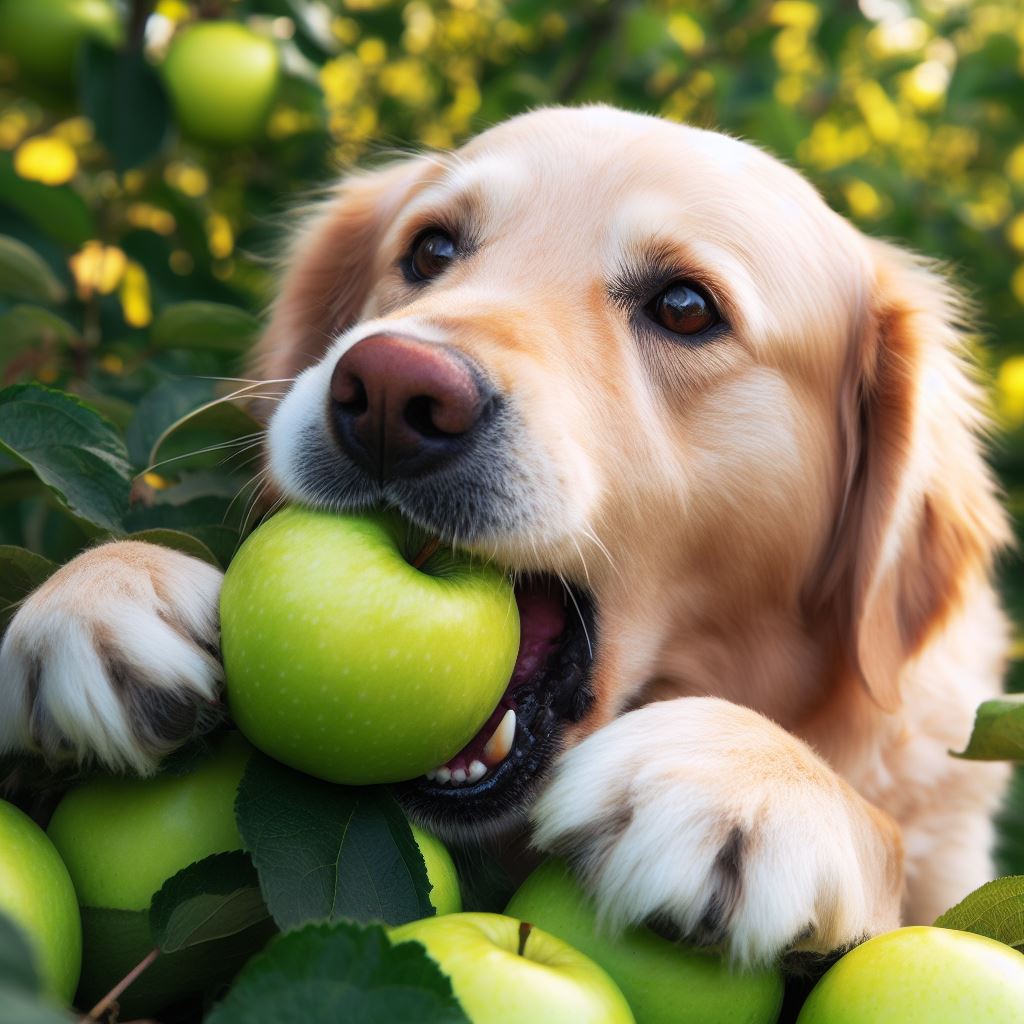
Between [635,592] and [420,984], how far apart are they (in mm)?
1031

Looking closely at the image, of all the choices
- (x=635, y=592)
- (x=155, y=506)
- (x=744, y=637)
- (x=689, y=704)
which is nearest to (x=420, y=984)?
(x=689, y=704)

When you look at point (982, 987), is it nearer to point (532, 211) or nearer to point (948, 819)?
point (948, 819)

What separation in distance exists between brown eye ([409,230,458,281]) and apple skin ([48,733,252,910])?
1.19 metres

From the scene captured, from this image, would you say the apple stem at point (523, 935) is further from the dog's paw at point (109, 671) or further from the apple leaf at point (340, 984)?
the dog's paw at point (109, 671)

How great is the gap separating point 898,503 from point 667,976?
124cm

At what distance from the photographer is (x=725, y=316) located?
6.76 feet

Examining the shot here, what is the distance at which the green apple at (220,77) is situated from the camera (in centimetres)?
296

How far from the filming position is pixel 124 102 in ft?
9.42

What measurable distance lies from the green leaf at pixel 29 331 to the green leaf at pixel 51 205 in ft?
1.51

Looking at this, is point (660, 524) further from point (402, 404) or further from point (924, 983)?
point (924, 983)

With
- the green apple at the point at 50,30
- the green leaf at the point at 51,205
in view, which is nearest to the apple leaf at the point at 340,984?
the green leaf at the point at 51,205

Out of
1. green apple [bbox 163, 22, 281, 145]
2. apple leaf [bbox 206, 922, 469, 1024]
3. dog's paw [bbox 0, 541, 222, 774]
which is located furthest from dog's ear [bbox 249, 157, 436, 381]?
apple leaf [bbox 206, 922, 469, 1024]

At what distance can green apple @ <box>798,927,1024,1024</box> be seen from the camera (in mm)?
1142

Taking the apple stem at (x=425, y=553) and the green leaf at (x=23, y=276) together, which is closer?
the apple stem at (x=425, y=553)
